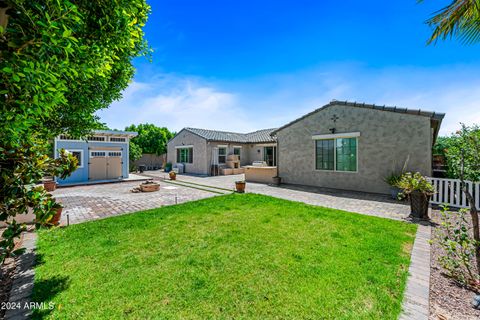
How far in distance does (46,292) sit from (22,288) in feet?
1.62

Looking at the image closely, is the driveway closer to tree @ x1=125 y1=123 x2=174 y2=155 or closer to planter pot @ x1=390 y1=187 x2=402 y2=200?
planter pot @ x1=390 y1=187 x2=402 y2=200

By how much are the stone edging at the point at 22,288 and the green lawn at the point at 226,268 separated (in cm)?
12

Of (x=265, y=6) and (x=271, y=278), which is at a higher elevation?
(x=265, y=6)

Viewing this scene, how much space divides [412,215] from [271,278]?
249 inches

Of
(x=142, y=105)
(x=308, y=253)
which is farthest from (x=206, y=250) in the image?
(x=142, y=105)

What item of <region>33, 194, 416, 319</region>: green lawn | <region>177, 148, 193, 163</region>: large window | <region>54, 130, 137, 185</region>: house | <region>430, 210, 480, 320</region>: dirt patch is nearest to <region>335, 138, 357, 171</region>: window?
<region>33, 194, 416, 319</region>: green lawn

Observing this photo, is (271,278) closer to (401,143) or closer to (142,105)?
(401,143)

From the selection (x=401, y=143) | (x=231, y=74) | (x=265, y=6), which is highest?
(x=265, y=6)

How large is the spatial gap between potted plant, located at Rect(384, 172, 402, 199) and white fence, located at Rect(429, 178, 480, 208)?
1188 millimetres

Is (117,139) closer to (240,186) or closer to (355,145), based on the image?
(240,186)

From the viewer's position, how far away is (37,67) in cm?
166

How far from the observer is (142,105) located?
1573cm

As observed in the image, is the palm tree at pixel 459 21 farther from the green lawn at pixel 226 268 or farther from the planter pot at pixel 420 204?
the planter pot at pixel 420 204

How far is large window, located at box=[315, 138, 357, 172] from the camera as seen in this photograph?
11.0m
